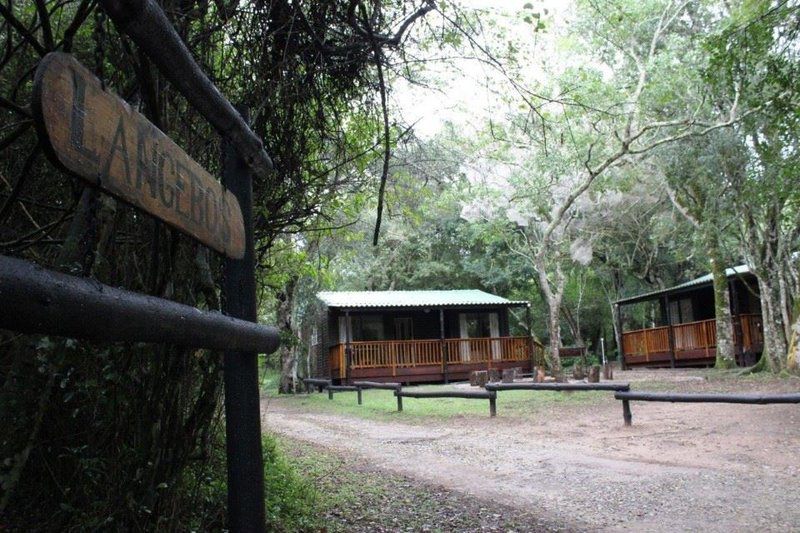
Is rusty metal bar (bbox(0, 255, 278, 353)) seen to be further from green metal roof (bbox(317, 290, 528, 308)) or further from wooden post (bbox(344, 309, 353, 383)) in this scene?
green metal roof (bbox(317, 290, 528, 308))

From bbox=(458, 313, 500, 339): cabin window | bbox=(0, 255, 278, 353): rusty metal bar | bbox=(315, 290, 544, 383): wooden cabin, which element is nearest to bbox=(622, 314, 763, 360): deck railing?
bbox=(315, 290, 544, 383): wooden cabin

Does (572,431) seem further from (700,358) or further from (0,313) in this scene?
(700,358)

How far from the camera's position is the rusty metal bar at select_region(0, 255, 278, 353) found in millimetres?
1004

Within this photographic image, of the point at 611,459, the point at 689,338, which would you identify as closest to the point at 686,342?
the point at 689,338

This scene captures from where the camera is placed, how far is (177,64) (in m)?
1.77

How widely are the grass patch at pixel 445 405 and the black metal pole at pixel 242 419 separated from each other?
1054cm

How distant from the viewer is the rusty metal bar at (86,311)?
100cm

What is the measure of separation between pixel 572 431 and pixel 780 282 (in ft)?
31.9

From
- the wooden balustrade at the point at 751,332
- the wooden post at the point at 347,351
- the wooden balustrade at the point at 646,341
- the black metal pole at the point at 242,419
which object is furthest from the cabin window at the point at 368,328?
the black metal pole at the point at 242,419

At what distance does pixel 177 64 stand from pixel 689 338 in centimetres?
2448

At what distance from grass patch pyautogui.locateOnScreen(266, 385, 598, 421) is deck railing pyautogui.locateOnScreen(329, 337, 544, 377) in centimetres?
445

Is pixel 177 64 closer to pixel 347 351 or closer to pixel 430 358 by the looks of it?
pixel 347 351

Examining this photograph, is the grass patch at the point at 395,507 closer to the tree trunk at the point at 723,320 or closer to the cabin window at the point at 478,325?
the tree trunk at the point at 723,320

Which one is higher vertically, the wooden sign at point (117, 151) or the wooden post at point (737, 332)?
the wooden sign at point (117, 151)
